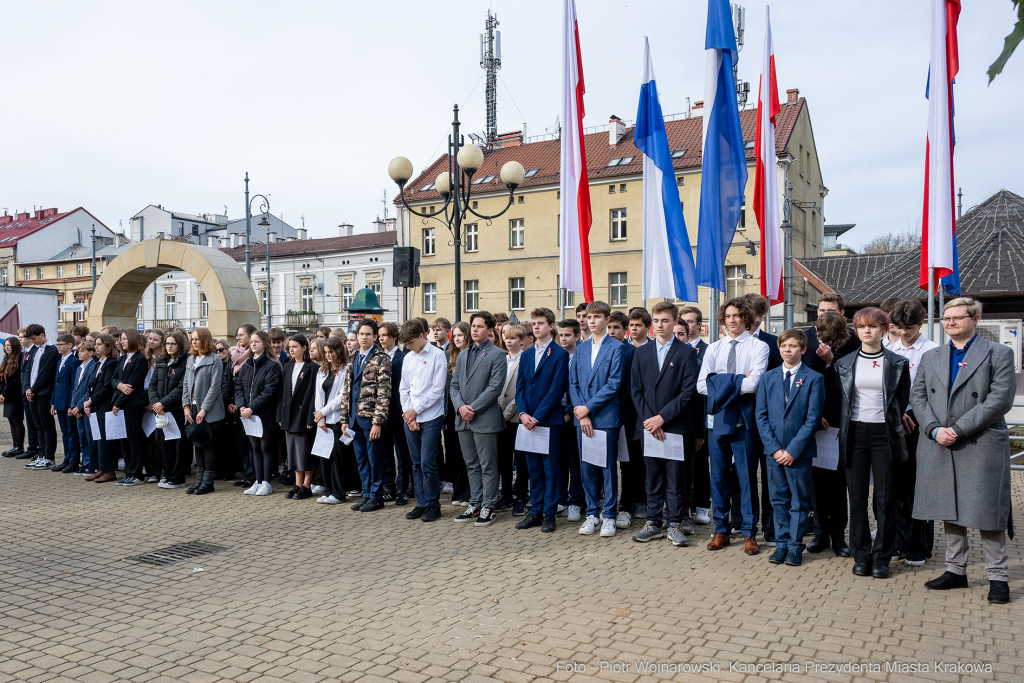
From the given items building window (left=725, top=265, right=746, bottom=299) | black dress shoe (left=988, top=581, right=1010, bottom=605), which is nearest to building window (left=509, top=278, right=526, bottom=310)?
building window (left=725, top=265, right=746, bottom=299)

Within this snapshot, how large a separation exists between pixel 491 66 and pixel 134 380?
46117mm

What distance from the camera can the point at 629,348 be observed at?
720 centimetres

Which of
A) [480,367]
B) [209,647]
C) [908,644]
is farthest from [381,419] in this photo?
[908,644]

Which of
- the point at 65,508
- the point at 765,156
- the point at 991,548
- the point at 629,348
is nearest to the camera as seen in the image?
the point at 991,548

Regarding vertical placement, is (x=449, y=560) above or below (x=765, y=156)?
Answer: below

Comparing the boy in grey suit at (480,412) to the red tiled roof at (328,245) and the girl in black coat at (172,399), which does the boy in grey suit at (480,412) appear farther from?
the red tiled roof at (328,245)

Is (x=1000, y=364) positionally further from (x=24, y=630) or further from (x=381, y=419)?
(x=24, y=630)

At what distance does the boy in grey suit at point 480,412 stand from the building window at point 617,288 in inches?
1397

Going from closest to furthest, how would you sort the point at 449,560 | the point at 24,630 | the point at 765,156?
the point at 24,630
the point at 449,560
the point at 765,156

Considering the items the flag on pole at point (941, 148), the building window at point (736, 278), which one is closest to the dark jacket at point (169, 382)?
the flag on pole at point (941, 148)

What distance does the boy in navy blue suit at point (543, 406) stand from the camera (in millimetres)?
7133

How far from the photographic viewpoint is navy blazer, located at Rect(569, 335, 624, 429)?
271 inches

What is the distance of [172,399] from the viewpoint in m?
9.30

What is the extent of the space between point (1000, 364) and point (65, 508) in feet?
29.7
